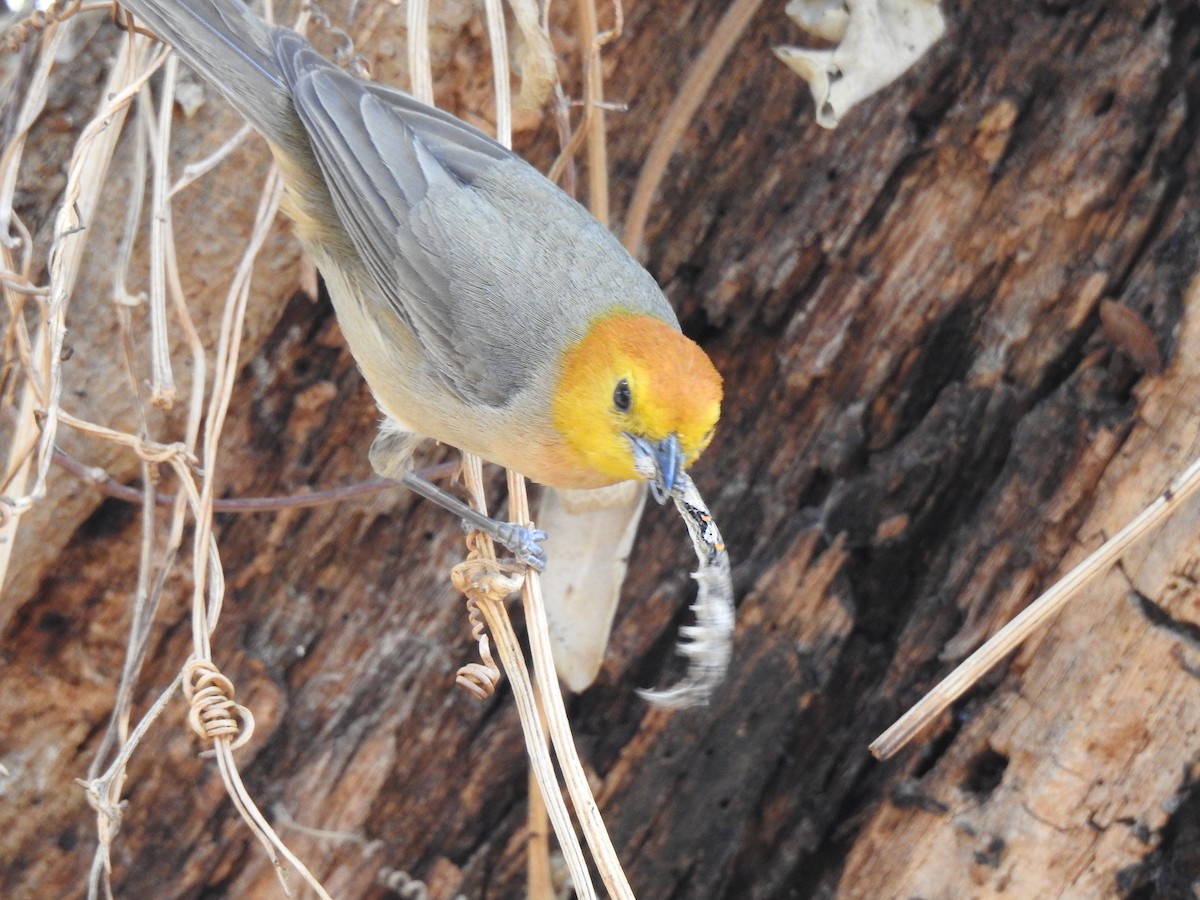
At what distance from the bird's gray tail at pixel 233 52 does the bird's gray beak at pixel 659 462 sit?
1.27 m

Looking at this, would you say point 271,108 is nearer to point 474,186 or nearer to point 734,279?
point 474,186

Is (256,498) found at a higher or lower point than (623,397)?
lower

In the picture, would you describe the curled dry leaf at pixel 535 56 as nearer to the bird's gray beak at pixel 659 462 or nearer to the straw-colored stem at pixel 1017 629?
the bird's gray beak at pixel 659 462

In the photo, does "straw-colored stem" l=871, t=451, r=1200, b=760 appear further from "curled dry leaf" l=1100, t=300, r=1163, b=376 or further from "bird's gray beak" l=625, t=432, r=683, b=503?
"bird's gray beak" l=625, t=432, r=683, b=503

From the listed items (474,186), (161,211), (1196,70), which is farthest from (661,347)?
(1196,70)

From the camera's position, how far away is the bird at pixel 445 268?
2.96 m

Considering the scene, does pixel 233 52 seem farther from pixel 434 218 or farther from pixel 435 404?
pixel 435 404

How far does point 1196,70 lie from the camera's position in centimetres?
312

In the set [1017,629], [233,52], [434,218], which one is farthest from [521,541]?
[233,52]

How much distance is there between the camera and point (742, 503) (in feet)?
11.2

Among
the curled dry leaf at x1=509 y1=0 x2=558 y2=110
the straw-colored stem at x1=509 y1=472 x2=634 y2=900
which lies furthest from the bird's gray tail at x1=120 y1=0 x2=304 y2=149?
the straw-colored stem at x1=509 y1=472 x2=634 y2=900

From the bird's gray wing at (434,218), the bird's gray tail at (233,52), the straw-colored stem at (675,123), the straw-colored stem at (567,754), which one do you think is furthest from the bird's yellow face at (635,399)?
the bird's gray tail at (233,52)

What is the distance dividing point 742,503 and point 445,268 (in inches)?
41.3

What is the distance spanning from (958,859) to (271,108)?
251 centimetres
